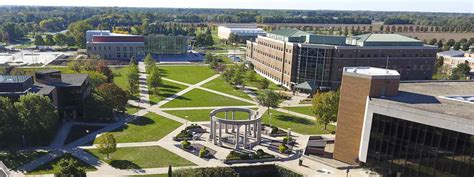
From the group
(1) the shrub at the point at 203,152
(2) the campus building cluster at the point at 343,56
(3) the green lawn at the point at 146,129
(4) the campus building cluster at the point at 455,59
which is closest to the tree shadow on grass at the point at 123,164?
(3) the green lawn at the point at 146,129

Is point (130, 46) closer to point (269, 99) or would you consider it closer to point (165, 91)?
point (165, 91)

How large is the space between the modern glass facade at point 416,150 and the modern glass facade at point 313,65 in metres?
49.1

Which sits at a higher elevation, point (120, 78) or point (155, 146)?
point (120, 78)

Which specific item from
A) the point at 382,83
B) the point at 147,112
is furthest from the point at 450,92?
the point at 147,112

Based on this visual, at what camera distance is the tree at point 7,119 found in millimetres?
53812

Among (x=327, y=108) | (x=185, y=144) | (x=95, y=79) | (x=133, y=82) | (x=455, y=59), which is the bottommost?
(x=185, y=144)

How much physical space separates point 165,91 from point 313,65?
120ft

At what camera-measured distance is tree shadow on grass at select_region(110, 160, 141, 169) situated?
50.2 metres

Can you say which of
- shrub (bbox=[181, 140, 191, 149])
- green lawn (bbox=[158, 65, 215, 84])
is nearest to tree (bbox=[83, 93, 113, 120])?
shrub (bbox=[181, 140, 191, 149])

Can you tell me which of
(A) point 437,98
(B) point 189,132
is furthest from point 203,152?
(A) point 437,98

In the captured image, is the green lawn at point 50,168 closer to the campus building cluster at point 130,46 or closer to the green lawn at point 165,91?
the green lawn at point 165,91

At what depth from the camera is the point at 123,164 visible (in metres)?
51.0

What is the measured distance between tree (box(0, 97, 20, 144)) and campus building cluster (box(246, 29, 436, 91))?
64.5 metres

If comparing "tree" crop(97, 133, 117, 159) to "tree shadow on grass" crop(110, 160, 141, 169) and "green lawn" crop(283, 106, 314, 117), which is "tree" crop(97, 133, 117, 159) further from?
"green lawn" crop(283, 106, 314, 117)
